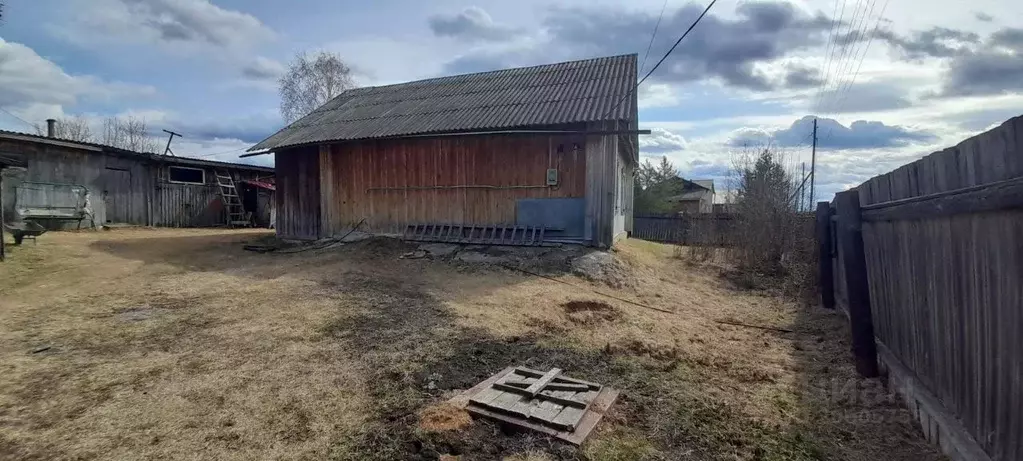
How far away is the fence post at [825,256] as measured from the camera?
6.75 meters

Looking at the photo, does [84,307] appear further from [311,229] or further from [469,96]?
[469,96]

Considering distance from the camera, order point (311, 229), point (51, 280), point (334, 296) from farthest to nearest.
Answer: point (311, 229) < point (51, 280) < point (334, 296)

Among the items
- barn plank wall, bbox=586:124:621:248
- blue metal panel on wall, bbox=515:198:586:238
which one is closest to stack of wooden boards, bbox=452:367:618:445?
barn plank wall, bbox=586:124:621:248

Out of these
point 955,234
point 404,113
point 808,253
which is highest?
point 404,113

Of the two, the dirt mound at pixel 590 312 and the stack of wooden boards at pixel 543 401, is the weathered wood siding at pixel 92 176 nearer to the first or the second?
the dirt mound at pixel 590 312

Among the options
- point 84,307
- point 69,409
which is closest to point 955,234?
point 69,409

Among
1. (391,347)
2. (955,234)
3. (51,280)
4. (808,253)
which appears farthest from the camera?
(808,253)

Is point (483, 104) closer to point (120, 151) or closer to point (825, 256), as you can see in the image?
point (825, 256)

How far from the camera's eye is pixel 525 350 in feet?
16.2

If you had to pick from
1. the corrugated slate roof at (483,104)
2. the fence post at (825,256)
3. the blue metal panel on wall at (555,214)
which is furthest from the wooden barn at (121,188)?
the fence post at (825,256)

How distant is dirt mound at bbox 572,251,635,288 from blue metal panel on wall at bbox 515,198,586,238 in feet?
2.85

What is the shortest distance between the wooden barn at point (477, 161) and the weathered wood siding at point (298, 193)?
3 cm

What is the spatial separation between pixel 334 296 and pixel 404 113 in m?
7.62

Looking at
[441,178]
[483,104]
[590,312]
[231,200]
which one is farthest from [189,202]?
[590,312]
